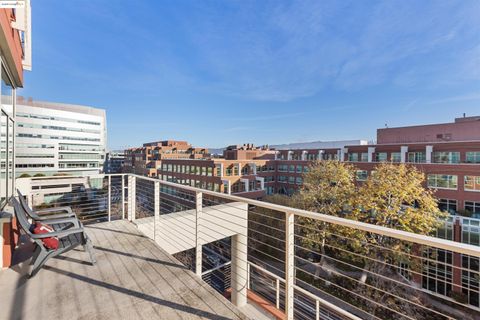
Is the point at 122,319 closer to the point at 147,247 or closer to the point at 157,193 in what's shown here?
the point at 147,247

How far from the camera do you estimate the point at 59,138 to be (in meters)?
33.8

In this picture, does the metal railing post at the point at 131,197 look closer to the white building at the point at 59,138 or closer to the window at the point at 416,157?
the window at the point at 416,157

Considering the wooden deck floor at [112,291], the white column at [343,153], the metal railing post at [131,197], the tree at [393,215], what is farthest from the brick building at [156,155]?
the wooden deck floor at [112,291]

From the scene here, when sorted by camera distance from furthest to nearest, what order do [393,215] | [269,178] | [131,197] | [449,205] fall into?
[269,178] → [449,205] → [393,215] → [131,197]

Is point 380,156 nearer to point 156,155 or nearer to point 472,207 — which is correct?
point 472,207

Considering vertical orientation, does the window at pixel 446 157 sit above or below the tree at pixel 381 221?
above

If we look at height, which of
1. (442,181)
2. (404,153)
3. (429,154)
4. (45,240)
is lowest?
(442,181)

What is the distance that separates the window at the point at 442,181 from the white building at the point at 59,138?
42.9 metres

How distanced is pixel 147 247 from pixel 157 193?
0.86 meters

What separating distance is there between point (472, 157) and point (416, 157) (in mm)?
3873

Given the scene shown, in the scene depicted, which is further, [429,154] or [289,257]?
[429,154]

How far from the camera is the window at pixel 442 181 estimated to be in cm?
1611

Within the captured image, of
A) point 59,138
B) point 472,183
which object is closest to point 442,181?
point 472,183

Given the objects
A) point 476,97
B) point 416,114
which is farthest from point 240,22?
point 416,114
